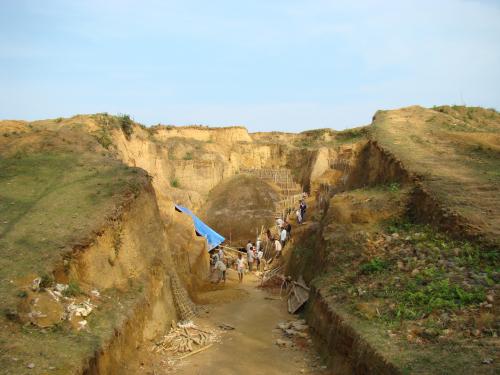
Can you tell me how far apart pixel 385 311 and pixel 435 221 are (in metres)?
3.69

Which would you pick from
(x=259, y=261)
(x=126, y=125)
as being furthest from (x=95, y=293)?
(x=126, y=125)

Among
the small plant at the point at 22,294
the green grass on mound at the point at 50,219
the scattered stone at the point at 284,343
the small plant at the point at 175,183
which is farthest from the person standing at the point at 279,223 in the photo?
the small plant at the point at 22,294

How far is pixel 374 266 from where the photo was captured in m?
12.6

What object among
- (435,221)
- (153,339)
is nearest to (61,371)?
(153,339)

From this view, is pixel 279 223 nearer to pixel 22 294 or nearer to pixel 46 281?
pixel 46 281

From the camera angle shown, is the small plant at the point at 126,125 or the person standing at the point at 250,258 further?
the small plant at the point at 126,125

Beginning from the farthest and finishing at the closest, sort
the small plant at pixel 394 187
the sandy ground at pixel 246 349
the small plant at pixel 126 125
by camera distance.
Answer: the small plant at pixel 126 125 < the small plant at pixel 394 187 < the sandy ground at pixel 246 349

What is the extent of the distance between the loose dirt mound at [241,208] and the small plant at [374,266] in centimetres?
1848

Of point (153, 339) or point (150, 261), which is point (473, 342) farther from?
point (150, 261)

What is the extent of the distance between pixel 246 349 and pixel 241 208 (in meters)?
20.9

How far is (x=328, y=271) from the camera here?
14500 mm

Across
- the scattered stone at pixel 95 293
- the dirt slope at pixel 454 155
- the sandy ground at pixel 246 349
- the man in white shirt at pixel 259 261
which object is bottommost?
the man in white shirt at pixel 259 261

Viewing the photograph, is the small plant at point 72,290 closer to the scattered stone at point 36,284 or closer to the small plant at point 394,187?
the scattered stone at point 36,284

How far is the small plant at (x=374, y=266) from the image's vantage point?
12.4 m
